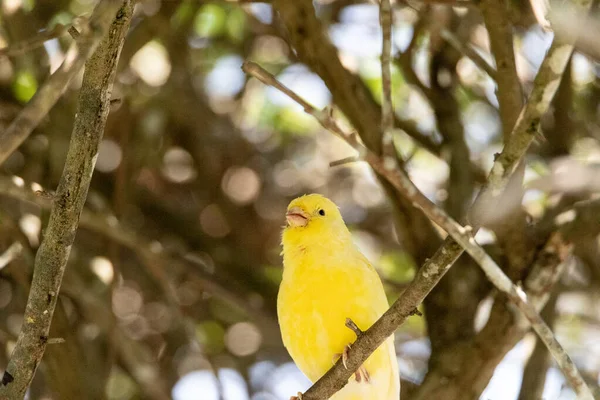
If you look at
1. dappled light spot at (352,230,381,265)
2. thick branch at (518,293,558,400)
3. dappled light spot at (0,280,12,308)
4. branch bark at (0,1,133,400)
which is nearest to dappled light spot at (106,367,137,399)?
dappled light spot at (0,280,12,308)

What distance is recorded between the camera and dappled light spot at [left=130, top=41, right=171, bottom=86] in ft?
21.7

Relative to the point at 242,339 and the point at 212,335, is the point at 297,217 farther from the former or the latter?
the point at 212,335

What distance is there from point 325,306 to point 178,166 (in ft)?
10.9

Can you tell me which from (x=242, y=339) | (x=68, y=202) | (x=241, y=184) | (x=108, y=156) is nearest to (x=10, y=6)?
(x=108, y=156)

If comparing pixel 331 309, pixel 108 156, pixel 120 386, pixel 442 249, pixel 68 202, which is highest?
pixel 108 156

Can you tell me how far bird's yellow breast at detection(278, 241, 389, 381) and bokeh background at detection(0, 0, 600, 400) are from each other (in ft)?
2.67

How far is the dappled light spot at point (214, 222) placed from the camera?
7188 mm

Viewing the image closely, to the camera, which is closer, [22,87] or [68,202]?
[68,202]

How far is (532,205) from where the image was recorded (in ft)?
20.7

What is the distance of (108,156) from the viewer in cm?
693

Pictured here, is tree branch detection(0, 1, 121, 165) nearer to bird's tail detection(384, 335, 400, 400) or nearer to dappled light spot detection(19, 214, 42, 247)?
bird's tail detection(384, 335, 400, 400)

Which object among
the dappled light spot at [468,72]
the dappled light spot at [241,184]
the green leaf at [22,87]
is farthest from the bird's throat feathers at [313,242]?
the green leaf at [22,87]

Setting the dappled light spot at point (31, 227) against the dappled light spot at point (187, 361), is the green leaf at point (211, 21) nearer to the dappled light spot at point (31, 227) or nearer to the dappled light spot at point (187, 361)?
the dappled light spot at point (31, 227)

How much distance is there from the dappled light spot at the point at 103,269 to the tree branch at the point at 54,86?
3675 millimetres
